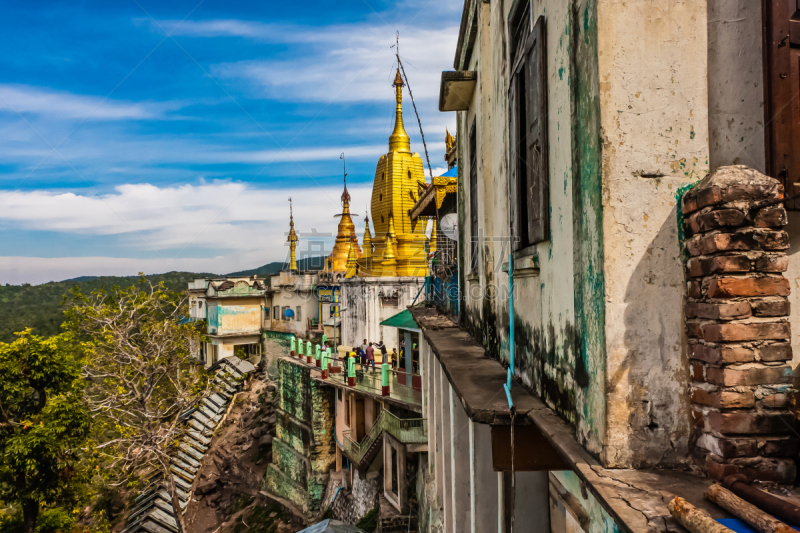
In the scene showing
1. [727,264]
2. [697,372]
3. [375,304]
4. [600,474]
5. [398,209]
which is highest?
[398,209]

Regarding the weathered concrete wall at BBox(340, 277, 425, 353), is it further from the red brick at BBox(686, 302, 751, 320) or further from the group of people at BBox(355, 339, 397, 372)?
the red brick at BBox(686, 302, 751, 320)

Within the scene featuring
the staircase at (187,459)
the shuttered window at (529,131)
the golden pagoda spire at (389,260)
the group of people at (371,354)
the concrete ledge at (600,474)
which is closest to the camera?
the concrete ledge at (600,474)

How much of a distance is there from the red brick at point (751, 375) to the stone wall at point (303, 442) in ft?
68.2

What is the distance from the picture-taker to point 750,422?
7.50ft

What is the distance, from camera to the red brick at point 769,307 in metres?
2.31

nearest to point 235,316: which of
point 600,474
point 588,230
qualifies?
point 588,230

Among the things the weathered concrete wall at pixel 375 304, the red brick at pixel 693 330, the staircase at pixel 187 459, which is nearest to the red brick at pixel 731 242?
the red brick at pixel 693 330

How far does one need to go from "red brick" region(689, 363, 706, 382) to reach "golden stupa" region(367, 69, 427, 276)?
23566 mm

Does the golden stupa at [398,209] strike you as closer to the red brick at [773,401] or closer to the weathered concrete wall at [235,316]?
the weathered concrete wall at [235,316]

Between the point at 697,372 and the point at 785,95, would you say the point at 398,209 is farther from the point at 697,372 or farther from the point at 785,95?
the point at 697,372

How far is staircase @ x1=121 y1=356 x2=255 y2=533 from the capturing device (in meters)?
21.2

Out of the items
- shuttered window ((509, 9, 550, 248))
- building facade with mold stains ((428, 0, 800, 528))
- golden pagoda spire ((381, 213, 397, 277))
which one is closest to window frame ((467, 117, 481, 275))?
shuttered window ((509, 9, 550, 248))

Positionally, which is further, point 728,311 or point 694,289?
point 694,289

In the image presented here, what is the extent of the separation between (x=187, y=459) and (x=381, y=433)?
14546mm
